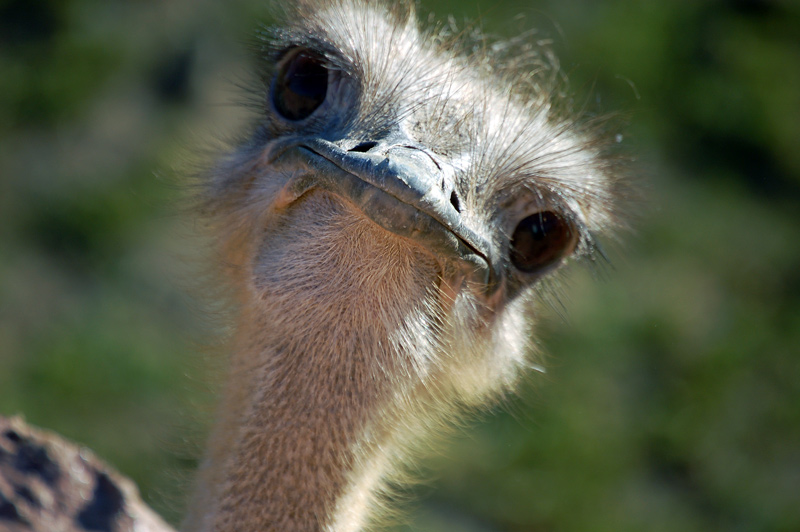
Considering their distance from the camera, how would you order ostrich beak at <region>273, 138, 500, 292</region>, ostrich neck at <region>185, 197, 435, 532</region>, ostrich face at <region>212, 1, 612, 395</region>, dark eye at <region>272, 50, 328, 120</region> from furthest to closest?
1. dark eye at <region>272, 50, 328, 120</region>
2. ostrich neck at <region>185, 197, 435, 532</region>
3. ostrich face at <region>212, 1, 612, 395</region>
4. ostrich beak at <region>273, 138, 500, 292</region>

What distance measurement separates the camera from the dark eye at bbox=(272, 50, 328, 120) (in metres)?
2.02

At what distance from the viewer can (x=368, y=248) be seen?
1666 mm

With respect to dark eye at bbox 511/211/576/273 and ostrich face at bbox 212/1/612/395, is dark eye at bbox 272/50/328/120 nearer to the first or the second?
ostrich face at bbox 212/1/612/395

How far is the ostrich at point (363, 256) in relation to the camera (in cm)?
164

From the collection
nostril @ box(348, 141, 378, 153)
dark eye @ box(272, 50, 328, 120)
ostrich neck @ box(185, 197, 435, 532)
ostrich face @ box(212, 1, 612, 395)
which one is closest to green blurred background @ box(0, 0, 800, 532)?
ostrich face @ box(212, 1, 612, 395)

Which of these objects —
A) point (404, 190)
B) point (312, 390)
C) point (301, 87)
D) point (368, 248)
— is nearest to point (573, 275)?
point (301, 87)

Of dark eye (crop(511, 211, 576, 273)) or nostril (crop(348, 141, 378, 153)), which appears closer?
nostril (crop(348, 141, 378, 153))

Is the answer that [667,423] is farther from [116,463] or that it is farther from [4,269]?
[4,269]

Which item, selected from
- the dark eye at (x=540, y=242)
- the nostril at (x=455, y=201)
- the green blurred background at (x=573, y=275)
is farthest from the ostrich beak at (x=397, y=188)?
the green blurred background at (x=573, y=275)

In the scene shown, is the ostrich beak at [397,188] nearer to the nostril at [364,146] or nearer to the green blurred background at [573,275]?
the nostril at [364,146]

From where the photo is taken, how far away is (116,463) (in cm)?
370

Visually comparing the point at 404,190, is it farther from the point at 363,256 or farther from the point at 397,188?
the point at 363,256

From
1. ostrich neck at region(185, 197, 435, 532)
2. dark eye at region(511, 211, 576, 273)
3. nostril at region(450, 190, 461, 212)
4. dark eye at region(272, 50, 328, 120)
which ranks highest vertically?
dark eye at region(272, 50, 328, 120)

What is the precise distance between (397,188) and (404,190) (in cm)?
1
